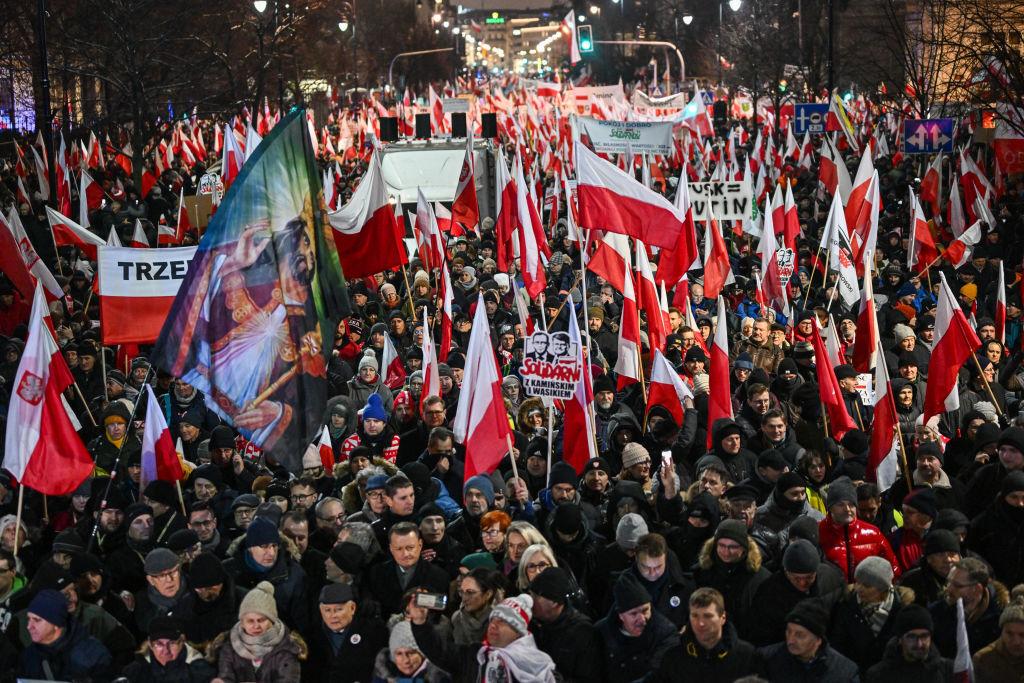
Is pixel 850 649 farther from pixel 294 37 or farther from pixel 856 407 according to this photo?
pixel 294 37

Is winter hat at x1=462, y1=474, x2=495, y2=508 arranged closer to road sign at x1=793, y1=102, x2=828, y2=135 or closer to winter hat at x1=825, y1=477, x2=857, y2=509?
winter hat at x1=825, y1=477, x2=857, y2=509

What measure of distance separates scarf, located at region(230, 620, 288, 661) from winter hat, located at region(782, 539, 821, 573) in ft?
Answer: 7.62

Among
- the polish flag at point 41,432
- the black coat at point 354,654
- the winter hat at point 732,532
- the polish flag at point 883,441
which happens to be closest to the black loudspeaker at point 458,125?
the polish flag at point 883,441

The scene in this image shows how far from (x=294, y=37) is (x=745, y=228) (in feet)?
123

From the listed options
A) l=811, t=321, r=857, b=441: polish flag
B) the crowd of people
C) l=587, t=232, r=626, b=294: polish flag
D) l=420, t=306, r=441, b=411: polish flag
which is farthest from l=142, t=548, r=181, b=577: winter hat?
l=587, t=232, r=626, b=294: polish flag

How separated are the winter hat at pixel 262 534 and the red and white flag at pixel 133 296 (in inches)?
89.9

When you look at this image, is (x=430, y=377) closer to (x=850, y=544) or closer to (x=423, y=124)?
(x=850, y=544)

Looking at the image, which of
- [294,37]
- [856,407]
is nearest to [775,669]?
[856,407]

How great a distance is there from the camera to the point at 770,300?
15484 millimetres

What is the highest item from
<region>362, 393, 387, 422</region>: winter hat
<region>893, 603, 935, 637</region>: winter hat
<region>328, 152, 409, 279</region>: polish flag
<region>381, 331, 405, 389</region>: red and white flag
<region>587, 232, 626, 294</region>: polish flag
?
<region>328, 152, 409, 279</region>: polish flag

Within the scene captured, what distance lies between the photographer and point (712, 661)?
6461 mm

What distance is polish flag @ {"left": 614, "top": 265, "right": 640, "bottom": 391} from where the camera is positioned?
12289mm

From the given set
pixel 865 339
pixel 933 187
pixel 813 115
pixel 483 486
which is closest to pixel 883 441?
pixel 865 339

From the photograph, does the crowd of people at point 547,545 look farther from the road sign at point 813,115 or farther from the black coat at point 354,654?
the road sign at point 813,115
